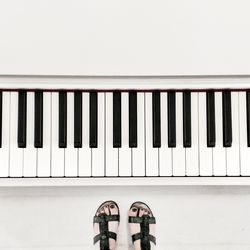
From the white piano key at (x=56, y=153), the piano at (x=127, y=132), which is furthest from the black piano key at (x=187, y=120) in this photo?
the white piano key at (x=56, y=153)

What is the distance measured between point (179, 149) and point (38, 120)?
489mm

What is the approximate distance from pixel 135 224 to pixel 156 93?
50cm

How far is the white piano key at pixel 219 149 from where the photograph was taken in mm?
1304

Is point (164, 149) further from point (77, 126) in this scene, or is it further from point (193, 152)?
point (77, 126)

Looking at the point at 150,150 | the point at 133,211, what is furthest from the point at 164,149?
the point at 133,211

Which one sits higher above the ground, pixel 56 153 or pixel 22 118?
pixel 22 118

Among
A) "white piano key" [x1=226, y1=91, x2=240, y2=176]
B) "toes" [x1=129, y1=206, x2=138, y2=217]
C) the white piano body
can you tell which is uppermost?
the white piano body

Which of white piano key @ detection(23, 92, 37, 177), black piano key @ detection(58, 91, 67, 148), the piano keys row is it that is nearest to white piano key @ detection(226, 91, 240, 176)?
the piano keys row

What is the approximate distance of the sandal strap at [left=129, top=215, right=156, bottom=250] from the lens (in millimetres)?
1405

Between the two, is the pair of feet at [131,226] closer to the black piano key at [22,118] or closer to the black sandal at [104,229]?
the black sandal at [104,229]

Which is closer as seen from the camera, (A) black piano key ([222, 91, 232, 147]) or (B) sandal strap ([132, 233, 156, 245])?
(A) black piano key ([222, 91, 232, 147])

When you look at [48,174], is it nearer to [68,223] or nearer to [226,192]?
[68,223]

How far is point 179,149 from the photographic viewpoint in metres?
1.30

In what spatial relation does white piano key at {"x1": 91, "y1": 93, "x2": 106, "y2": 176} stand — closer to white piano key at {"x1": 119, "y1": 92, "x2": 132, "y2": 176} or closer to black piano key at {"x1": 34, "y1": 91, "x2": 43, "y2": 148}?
white piano key at {"x1": 119, "y1": 92, "x2": 132, "y2": 176}
